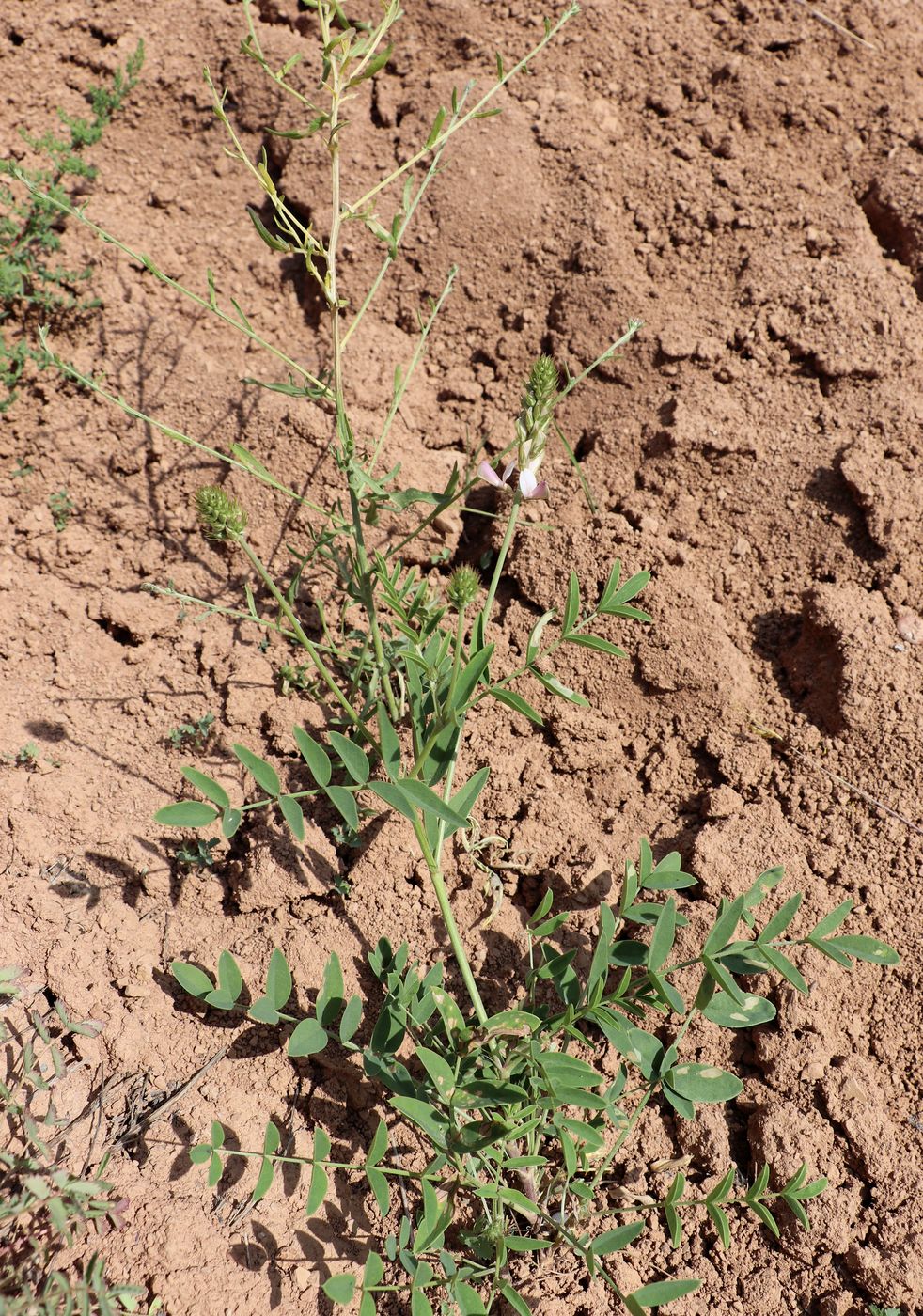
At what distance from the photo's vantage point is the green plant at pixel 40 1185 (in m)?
1.76

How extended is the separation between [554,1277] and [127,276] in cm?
292

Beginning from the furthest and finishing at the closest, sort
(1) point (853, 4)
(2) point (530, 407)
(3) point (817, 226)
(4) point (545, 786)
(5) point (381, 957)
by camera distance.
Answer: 1. (1) point (853, 4)
2. (3) point (817, 226)
3. (4) point (545, 786)
4. (5) point (381, 957)
5. (2) point (530, 407)

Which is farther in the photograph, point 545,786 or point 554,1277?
point 545,786

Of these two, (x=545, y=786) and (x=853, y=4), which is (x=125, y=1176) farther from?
(x=853, y=4)

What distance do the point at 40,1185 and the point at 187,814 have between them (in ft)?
2.42

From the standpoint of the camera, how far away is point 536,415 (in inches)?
76.3

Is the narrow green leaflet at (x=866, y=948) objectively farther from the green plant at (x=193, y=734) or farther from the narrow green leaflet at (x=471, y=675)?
the green plant at (x=193, y=734)

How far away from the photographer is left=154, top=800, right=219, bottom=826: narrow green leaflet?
5.96 feet

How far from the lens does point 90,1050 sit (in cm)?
210

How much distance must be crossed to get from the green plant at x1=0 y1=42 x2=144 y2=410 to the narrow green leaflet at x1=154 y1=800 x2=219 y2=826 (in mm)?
1432

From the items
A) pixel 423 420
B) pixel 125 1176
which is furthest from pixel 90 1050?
pixel 423 420

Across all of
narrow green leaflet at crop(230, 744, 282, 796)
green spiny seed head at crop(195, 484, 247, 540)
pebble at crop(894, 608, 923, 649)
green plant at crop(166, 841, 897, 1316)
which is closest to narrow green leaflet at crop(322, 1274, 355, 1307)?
green plant at crop(166, 841, 897, 1316)

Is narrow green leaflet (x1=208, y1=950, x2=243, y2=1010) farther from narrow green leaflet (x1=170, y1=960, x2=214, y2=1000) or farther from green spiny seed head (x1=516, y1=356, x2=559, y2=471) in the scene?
green spiny seed head (x1=516, y1=356, x2=559, y2=471)

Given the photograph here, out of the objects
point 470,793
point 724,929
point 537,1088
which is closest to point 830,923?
point 724,929
